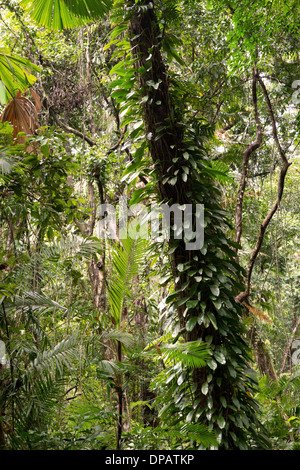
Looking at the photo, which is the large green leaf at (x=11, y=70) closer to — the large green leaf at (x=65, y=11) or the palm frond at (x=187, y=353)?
the large green leaf at (x=65, y=11)

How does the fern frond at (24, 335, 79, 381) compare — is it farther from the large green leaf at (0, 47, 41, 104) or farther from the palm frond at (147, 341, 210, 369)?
the large green leaf at (0, 47, 41, 104)

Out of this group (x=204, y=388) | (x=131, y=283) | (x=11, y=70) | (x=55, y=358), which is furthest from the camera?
(x=131, y=283)

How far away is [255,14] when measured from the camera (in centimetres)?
379

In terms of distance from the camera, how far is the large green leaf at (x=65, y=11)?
2.72 m

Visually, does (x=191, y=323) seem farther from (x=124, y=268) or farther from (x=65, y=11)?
(x=65, y=11)

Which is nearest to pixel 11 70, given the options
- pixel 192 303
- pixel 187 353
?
pixel 192 303

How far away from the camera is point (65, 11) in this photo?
283 cm

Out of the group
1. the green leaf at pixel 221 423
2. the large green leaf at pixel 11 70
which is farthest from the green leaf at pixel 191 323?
the large green leaf at pixel 11 70

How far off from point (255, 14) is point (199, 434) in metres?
3.49

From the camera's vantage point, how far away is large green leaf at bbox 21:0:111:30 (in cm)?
272

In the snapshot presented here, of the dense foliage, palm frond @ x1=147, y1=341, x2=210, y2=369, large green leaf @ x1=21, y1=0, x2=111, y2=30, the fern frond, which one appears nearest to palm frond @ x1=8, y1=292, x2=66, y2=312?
the dense foliage

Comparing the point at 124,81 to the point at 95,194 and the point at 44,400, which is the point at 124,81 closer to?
the point at 44,400

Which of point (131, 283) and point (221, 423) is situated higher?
point (131, 283)
